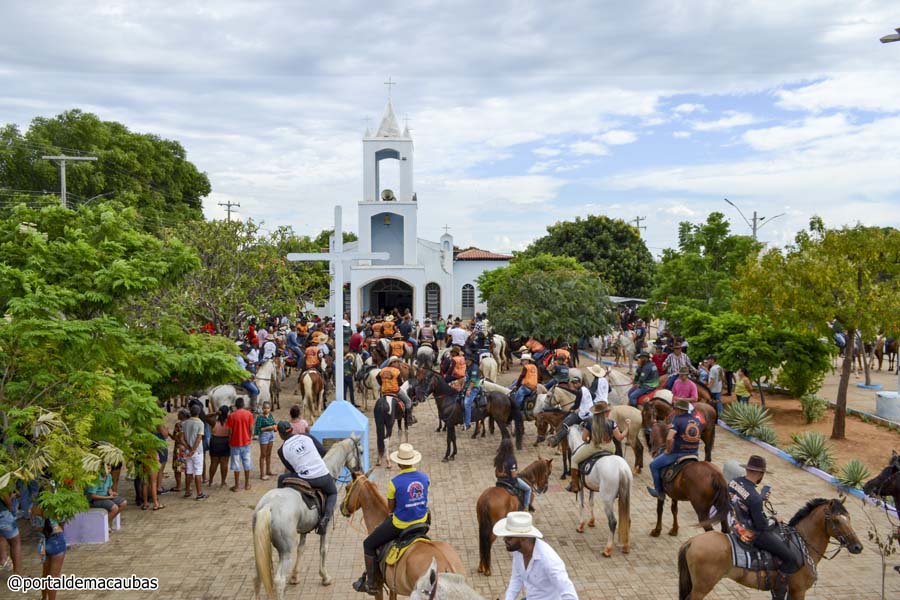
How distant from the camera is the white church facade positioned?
3672 cm

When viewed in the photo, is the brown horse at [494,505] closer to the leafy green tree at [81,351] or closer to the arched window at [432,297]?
the leafy green tree at [81,351]

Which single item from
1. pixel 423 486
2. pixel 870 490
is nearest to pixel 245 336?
pixel 423 486

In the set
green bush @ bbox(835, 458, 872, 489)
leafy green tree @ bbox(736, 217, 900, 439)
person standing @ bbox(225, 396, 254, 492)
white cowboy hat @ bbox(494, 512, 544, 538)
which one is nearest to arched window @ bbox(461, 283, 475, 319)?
leafy green tree @ bbox(736, 217, 900, 439)

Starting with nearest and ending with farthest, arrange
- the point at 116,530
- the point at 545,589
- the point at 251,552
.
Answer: the point at 545,589 < the point at 251,552 < the point at 116,530

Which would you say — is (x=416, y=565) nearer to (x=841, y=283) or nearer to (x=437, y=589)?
(x=437, y=589)

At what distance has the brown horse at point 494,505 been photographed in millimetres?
7973

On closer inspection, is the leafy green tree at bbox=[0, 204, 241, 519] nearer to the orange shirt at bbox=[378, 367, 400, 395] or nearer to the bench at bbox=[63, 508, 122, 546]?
the bench at bbox=[63, 508, 122, 546]

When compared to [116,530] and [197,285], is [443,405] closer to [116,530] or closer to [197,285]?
[116,530]

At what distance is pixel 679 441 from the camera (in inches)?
350

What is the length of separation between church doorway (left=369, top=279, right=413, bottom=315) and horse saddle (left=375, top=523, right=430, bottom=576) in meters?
34.1

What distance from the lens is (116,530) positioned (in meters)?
9.84

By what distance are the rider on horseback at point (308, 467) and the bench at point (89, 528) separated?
9.68 feet

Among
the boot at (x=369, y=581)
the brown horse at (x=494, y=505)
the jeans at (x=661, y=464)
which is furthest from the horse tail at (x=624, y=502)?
the boot at (x=369, y=581)

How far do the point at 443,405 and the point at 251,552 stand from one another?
18.5 ft
